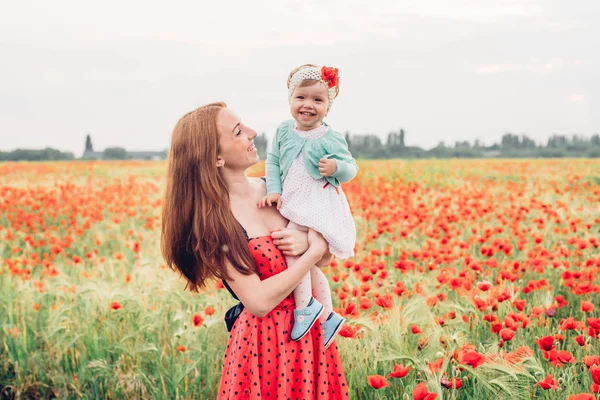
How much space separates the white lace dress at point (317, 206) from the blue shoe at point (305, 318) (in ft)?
0.73

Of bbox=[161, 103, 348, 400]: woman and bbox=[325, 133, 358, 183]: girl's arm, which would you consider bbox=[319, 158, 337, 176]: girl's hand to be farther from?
bbox=[161, 103, 348, 400]: woman

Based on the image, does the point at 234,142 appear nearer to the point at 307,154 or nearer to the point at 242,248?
the point at 307,154

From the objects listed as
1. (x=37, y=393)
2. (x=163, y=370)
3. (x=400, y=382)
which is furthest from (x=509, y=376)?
(x=37, y=393)

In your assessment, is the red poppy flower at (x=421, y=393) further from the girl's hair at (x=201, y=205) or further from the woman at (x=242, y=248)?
the girl's hair at (x=201, y=205)

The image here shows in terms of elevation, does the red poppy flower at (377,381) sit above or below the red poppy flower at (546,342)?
below

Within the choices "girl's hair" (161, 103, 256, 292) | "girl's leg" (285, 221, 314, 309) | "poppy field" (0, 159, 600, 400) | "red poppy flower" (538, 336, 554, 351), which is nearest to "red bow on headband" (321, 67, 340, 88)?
"girl's hair" (161, 103, 256, 292)

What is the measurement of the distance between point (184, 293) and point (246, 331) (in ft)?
6.81

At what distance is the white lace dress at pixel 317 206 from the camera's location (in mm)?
2361

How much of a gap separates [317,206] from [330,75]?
52cm

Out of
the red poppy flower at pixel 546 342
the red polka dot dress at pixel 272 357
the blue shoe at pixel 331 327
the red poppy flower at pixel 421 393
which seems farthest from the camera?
the red poppy flower at pixel 546 342

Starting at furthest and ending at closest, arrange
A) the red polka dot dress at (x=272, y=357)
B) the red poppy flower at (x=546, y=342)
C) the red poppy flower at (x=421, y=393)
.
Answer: the red poppy flower at (x=546, y=342)
the red polka dot dress at (x=272, y=357)
the red poppy flower at (x=421, y=393)

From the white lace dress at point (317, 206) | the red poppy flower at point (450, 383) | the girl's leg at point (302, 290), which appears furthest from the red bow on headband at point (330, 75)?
the red poppy flower at point (450, 383)

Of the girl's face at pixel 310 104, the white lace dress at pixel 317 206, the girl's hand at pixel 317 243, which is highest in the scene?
the girl's face at pixel 310 104

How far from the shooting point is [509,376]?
2629 millimetres
